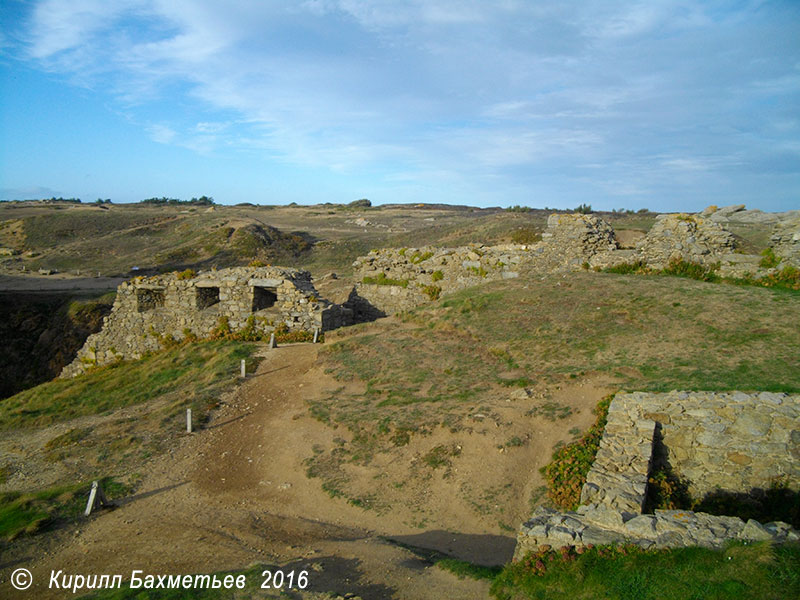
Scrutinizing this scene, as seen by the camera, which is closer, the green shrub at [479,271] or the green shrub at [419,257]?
the green shrub at [479,271]

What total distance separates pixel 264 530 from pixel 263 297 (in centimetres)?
1188

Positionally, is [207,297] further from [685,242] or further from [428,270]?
[685,242]

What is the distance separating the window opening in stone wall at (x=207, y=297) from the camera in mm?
19016

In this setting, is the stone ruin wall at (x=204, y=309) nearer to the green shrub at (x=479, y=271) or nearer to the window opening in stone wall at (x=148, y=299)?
the window opening in stone wall at (x=148, y=299)

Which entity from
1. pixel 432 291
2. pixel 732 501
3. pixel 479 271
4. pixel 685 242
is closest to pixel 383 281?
pixel 432 291

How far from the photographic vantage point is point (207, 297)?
63.5ft

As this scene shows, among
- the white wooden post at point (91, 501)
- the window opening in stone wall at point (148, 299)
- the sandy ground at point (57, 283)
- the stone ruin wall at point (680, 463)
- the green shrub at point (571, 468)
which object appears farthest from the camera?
the sandy ground at point (57, 283)

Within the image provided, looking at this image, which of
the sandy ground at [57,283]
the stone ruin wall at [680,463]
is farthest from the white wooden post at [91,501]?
the sandy ground at [57,283]

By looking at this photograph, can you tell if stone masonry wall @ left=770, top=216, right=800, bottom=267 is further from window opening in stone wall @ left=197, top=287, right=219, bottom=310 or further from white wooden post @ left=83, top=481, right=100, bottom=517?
window opening in stone wall @ left=197, top=287, right=219, bottom=310

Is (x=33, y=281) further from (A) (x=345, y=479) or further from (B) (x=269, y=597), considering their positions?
(B) (x=269, y=597)

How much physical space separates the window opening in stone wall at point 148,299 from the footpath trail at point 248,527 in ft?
30.1

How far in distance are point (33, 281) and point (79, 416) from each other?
Answer: 30.5 metres

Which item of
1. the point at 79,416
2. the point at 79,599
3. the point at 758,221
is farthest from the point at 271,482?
the point at 758,221

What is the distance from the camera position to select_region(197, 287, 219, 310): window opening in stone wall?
62.4ft
